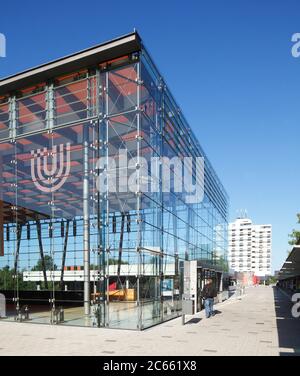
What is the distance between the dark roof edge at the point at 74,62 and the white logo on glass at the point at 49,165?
3.90 metres

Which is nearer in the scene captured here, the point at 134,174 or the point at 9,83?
the point at 134,174

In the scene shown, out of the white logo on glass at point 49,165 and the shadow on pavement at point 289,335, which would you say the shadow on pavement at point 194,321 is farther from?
the white logo on glass at point 49,165

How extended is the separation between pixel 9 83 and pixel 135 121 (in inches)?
299

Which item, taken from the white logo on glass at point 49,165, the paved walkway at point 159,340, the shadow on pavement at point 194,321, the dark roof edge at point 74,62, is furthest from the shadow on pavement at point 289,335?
the white logo on glass at point 49,165

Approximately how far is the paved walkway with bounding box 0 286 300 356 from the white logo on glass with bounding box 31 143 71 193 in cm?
918

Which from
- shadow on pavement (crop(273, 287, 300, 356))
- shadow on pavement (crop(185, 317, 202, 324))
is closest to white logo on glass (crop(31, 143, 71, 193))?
shadow on pavement (crop(185, 317, 202, 324))

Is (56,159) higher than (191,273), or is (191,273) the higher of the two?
(56,159)

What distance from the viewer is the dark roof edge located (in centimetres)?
1753

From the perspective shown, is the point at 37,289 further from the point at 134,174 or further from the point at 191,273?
the point at 134,174

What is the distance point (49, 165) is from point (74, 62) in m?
8.74

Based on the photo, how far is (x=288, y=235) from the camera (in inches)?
2832
